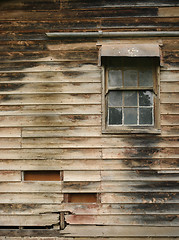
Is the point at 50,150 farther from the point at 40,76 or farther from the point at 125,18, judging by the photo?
the point at 125,18

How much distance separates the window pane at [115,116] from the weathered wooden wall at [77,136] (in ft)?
0.81

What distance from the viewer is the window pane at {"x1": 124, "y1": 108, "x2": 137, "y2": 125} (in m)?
3.68

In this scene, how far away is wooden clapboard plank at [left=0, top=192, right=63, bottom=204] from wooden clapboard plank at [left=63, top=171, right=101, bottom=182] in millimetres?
346

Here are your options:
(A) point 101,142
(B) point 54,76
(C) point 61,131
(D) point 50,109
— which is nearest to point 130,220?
(A) point 101,142

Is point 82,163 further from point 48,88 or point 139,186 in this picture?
point 48,88

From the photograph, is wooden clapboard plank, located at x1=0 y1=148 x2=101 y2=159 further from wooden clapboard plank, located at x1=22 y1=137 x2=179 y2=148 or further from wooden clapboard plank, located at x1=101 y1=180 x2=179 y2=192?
wooden clapboard plank, located at x1=101 y1=180 x2=179 y2=192

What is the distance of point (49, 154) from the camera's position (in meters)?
3.62

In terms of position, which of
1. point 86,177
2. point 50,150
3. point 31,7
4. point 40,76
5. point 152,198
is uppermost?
point 31,7

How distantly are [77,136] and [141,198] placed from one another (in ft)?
5.04

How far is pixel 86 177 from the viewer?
3.56 meters

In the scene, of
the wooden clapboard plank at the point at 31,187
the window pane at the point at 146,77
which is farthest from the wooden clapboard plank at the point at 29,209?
the window pane at the point at 146,77

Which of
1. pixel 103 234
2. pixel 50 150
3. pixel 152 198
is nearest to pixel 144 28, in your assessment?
pixel 50 150

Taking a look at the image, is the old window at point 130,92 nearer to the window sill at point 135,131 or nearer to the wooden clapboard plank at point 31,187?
the window sill at point 135,131

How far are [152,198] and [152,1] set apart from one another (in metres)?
3.51
